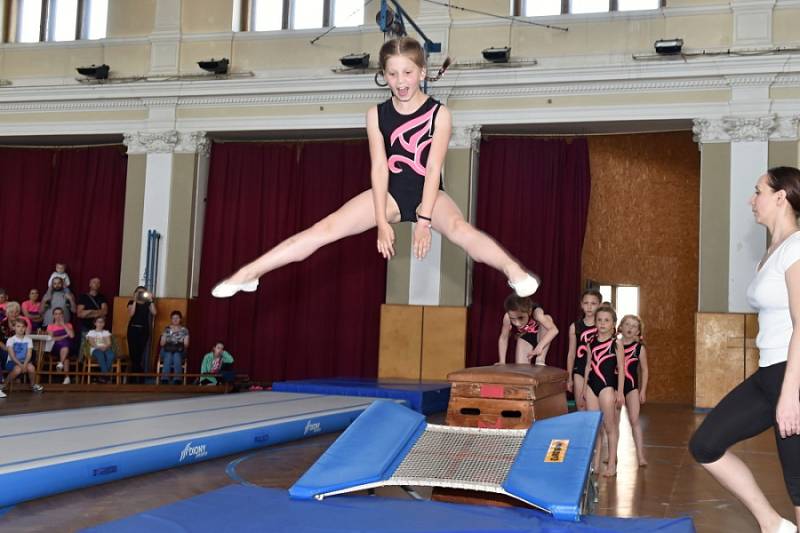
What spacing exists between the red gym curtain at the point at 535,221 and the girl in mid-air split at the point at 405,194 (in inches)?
316

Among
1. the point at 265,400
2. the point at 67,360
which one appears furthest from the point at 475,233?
the point at 67,360

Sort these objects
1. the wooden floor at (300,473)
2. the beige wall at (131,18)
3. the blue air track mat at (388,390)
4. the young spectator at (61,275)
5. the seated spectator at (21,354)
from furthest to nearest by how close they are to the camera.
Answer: the beige wall at (131,18)
the young spectator at (61,275)
the seated spectator at (21,354)
the blue air track mat at (388,390)
the wooden floor at (300,473)

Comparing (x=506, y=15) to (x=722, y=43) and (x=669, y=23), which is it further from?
(x=722, y=43)

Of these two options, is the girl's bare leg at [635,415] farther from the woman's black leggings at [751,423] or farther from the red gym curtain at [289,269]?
the red gym curtain at [289,269]

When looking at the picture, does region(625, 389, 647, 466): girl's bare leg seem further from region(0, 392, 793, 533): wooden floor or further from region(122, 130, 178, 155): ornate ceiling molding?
region(122, 130, 178, 155): ornate ceiling molding

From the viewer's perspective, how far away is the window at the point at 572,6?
37.6ft

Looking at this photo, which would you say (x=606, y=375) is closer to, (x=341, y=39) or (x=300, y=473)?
(x=300, y=473)

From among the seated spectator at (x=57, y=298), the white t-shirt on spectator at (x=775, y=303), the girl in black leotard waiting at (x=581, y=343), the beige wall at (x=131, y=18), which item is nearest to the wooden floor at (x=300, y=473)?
the girl in black leotard waiting at (x=581, y=343)

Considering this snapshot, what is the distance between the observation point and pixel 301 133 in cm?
1289

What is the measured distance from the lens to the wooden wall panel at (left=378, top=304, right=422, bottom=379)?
11.8 metres

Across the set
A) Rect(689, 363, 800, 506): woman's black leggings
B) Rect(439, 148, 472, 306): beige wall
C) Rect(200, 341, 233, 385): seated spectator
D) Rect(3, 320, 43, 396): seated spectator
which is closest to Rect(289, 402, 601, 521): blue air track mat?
Rect(689, 363, 800, 506): woman's black leggings

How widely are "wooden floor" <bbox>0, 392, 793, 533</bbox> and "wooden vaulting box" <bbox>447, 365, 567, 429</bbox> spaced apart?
70 cm

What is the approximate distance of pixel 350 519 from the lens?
10.9ft

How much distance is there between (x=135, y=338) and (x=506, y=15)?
7.01 m
